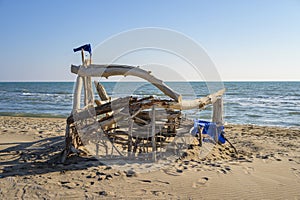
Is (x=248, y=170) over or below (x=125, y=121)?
below

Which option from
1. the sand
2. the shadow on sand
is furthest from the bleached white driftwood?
the shadow on sand

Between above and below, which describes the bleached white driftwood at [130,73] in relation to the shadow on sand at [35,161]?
above

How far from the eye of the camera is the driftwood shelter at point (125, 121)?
6.11 meters

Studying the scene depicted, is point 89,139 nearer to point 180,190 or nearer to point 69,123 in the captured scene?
point 69,123

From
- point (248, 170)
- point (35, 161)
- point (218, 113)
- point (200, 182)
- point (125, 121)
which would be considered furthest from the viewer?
point (218, 113)

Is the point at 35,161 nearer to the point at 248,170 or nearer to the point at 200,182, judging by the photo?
the point at 200,182

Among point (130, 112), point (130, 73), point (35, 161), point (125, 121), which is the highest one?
point (130, 73)

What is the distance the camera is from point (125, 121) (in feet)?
24.1

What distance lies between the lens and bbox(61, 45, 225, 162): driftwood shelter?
6.11 meters

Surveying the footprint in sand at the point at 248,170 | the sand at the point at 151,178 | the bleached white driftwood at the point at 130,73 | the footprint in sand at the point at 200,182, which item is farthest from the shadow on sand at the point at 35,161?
the footprint in sand at the point at 248,170

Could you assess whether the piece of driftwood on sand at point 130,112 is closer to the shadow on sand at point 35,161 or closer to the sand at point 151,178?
the shadow on sand at point 35,161

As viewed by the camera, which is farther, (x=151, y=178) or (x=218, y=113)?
(x=218, y=113)

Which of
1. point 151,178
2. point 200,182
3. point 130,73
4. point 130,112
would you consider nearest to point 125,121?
point 130,112

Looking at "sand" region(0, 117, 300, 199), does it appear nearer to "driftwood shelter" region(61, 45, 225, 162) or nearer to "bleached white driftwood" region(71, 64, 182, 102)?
"driftwood shelter" region(61, 45, 225, 162)
